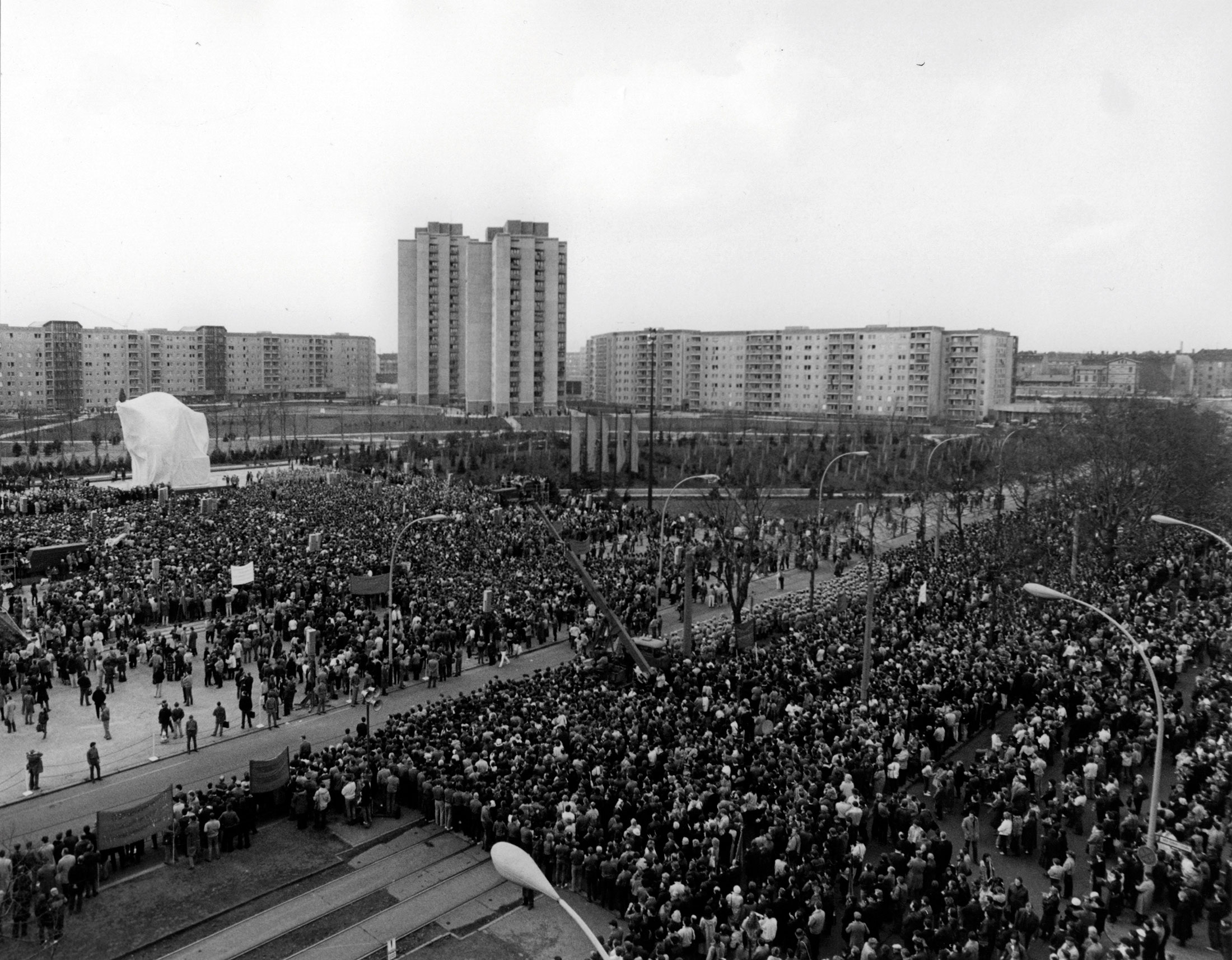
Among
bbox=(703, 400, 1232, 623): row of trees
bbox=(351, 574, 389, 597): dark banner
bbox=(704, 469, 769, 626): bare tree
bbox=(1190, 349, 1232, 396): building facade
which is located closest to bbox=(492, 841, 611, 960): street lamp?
bbox=(704, 469, 769, 626): bare tree

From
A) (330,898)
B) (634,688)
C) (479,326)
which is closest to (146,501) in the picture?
(634,688)

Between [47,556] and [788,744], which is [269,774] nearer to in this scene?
[788,744]

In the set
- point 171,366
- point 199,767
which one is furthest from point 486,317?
point 199,767

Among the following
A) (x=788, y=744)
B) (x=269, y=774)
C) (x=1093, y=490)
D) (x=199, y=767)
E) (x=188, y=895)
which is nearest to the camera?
(x=188, y=895)

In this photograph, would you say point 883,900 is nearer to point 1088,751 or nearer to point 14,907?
point 1088,751

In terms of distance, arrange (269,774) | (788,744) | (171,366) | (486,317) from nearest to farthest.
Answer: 1. (269,774)
2. (788,744)
3. (486,317)
4. (171,366)

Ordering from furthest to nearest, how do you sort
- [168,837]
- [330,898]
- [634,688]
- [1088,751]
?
1. [634,688]
2. [1088,751]
3. [168,837]
4. [330,898]
